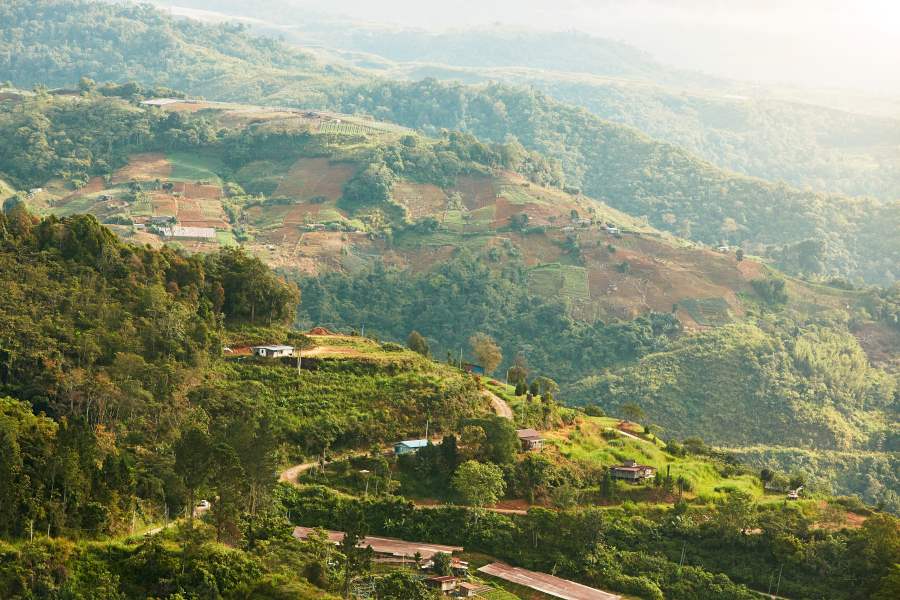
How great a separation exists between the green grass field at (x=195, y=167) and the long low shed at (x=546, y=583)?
7565 cm

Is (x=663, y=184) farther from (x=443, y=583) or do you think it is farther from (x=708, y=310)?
Answer: (x=443, y=583)

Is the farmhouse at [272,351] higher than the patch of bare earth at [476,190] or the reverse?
higher

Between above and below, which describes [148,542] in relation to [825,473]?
above

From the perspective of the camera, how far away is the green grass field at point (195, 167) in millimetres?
111625

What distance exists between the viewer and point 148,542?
3412 centimetres

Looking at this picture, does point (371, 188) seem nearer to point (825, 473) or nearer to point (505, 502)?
point (825, 473)

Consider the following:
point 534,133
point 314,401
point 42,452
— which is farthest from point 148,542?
point 534,133

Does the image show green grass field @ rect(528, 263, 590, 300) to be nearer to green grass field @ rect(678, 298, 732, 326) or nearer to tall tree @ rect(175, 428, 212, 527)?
green grass field @ rect(678, 298, 732, 326)

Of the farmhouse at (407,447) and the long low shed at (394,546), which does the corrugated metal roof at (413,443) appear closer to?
the farmhouse at (407,447)

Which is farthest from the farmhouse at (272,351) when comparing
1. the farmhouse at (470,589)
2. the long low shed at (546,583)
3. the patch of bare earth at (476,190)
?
the patch of bare earth at (476,190)

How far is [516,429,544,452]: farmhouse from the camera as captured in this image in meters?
48.9

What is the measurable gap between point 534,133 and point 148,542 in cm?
15066

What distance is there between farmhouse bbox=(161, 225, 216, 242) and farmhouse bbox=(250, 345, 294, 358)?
146ft

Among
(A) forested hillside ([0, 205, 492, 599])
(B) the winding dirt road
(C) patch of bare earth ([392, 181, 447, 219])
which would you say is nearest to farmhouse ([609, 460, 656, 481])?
(B) the winding dirt road
